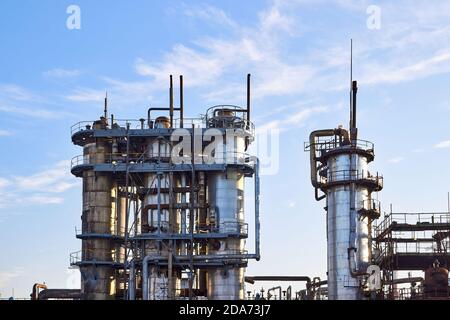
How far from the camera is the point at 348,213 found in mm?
49500

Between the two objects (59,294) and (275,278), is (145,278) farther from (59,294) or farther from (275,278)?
(275,278)

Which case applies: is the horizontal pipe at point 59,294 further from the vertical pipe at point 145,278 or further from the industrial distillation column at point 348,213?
the industrial distillation column at point 348,213

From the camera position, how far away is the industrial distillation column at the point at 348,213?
48625mm

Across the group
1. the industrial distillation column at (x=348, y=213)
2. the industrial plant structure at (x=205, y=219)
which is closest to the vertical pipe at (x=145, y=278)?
the industrial plant structure at (x=205, y=219)

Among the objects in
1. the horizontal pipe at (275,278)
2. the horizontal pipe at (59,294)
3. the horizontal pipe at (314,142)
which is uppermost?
the horizontal pipe at (314,142)

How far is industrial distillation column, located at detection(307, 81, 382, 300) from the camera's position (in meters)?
48.6

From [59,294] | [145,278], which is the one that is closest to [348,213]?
[145,278]

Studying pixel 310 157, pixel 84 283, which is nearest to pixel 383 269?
pixel 310 157

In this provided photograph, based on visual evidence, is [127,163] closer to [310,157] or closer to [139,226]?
[139,226]

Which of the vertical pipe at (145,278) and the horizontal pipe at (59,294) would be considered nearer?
the vertical pipe at (145,278)

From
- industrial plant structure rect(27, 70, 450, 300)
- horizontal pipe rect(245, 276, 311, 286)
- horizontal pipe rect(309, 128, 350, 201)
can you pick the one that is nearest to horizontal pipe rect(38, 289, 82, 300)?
industrial plant structure rect(27, 70, 450, 300)

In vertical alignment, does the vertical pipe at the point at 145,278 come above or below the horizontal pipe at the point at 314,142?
below

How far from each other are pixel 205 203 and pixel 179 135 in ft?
18.2

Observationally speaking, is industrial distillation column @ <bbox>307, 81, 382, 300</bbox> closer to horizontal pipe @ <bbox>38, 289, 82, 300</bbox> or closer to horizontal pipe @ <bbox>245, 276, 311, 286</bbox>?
horizontal pipe @ <bbox>245, 276, 311, 286</bbox>
